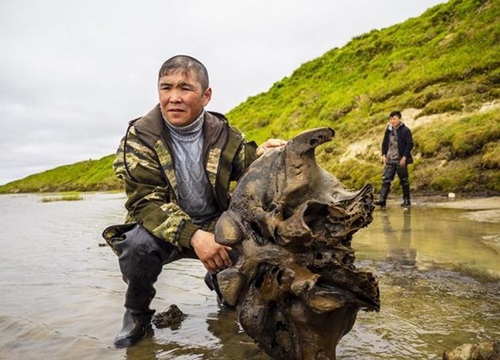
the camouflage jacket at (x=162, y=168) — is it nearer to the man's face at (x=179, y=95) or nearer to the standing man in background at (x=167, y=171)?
the standing man in background at (x=167, y=171)

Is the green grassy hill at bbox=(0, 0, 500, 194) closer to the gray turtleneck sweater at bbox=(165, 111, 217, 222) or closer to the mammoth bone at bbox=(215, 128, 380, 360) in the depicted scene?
the gray turtleneck sweater at bbox=(165, 111, 217, 222)

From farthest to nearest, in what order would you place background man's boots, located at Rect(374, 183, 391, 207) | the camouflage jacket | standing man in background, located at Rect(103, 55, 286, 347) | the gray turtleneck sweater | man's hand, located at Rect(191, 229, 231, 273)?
background man's boots, located at Rect(374, 183, 391, 207) < the gray turtleneck sweater < standing man in background, located at Rect(103, 55, 286, 347) < the camouflage jacket < man's hand, located at Rect(191, 229, 231, 273)

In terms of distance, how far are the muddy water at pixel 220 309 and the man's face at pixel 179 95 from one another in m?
1.55

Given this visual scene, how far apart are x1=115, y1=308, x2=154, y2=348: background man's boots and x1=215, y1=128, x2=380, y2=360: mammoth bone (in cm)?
112

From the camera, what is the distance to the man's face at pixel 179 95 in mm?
3135

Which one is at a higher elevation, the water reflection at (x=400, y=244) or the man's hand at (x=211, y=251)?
the man's hand at (x=211, y=251)

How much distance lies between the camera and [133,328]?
3.12 meters

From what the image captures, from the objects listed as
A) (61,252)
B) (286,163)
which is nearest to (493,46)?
(61,252)

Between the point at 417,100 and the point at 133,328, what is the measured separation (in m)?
17.8

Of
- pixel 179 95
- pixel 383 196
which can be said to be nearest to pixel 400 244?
pixel 179 95

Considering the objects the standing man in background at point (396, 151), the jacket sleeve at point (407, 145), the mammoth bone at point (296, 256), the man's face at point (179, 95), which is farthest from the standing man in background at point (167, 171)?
the jacket sleeve at point (407, 145)

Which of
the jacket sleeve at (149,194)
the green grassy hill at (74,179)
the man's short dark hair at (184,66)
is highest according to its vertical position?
the green grassy hill at (74,179)

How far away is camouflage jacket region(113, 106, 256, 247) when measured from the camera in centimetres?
293

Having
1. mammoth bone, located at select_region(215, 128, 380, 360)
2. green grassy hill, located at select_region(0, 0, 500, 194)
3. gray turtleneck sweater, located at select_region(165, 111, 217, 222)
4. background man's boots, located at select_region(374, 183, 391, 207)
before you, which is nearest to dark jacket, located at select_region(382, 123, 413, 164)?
background man's boots, located at select_region(374, 183, 391, 207)
